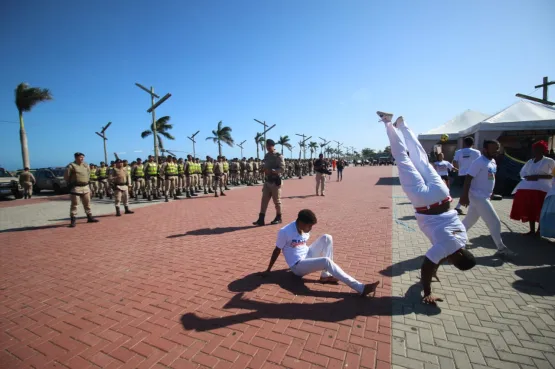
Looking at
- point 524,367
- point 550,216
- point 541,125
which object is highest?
point 541,125

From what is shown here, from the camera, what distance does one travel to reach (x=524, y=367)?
216 cm

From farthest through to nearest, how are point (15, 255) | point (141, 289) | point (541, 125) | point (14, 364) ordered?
1. point (541, 125)
2. point (15, 255)
3. point (141, 289)
4. point (14, 364)

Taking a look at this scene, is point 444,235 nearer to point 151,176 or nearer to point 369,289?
point 369,289

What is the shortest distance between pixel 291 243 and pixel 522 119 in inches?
588

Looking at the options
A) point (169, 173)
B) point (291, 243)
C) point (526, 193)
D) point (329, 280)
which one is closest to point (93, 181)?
point (169, 173)

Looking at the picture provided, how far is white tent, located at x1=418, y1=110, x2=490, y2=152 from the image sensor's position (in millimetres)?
20078

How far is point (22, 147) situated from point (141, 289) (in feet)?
83.9

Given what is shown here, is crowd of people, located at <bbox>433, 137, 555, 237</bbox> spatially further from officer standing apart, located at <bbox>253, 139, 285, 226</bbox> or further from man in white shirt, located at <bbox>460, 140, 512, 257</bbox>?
officer standing apart, located at <bbox>253, 139, 285, 226</bbox>

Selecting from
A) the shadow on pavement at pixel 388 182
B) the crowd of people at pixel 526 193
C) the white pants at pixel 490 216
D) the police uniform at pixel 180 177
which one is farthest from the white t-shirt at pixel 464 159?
the police uniform at pixel 180 177

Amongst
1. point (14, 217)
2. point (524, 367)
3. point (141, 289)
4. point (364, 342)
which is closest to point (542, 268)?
point (524, 367)

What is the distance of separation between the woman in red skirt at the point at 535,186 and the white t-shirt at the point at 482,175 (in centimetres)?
178

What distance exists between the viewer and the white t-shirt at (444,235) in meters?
2.88

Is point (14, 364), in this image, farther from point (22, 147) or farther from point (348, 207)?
point (22, 147)

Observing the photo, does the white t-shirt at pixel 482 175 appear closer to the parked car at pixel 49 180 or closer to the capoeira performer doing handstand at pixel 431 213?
the capoeira performer doing handstand at pixel 431 213
